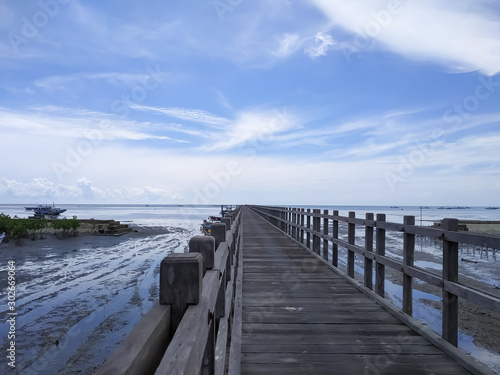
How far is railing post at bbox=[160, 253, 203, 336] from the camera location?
1.49 metres

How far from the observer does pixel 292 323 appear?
4219 mm

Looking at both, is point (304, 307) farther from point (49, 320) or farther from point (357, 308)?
point (49, 320)

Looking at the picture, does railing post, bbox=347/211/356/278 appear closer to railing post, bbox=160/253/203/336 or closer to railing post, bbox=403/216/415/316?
railing post, bbox=403/216/415/316

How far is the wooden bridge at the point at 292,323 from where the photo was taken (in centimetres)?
129

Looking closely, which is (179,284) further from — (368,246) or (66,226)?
(66,226)

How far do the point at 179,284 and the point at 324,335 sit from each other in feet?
9.41

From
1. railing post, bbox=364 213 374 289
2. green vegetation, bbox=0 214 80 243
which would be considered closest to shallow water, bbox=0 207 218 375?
railing post, bbox=364 213 374 289

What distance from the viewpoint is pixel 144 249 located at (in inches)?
847

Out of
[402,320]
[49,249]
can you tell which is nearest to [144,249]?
[49,249]

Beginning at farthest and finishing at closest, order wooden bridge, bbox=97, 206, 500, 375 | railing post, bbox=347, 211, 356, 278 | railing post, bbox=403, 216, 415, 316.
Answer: railing post, bbox=347, 211, 356, 278 → railing post, bbox=403, 216, 415, 316 → wooden bridge, bbox=97, 206, 500, 375

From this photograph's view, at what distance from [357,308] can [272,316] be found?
1.24 m

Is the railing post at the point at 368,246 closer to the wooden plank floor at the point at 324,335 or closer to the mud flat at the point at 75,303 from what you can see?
the wooden plank floor at the point at 324,335

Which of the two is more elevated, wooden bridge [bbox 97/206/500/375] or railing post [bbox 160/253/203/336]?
railing post [bbox 160/253/203/336]

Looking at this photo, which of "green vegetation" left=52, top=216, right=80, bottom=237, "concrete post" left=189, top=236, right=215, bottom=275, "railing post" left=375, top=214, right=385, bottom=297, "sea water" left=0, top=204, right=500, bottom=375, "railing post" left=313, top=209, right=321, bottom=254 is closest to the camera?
"concrete post" left=189, top=236, right=215, bottom=275
